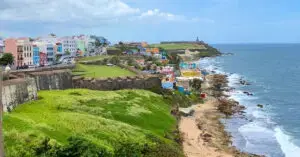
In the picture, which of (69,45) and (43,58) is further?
(69,45)

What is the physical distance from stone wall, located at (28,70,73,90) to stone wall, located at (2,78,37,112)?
762 cm

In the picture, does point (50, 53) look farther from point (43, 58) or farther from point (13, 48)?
point (13, 48)

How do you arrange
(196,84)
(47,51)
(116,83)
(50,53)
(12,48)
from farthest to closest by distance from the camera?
(50,53) → (47,51) → (196,84) → (12,48) → (116,83)

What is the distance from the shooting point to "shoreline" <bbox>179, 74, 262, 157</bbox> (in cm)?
3788

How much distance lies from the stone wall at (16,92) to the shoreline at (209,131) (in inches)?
565

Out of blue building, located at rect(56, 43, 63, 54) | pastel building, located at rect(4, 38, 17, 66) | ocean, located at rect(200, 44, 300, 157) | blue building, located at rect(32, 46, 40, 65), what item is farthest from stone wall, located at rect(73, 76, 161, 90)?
blue building, located at rect(56, 43, 63, 54)

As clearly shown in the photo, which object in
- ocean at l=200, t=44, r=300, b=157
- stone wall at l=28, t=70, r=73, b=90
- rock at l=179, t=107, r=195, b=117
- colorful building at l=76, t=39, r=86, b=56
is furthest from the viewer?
colorful building at l=76, t=39, r=86, b=56

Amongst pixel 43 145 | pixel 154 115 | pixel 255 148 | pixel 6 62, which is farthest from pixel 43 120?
pixel 6 62

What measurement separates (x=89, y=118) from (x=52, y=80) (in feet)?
52.8

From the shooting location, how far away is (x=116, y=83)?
5516 centimetres

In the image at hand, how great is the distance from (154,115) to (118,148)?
14.4m

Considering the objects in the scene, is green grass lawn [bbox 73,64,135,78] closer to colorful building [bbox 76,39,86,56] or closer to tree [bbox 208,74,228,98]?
tree [bbox 208,74,228,98]

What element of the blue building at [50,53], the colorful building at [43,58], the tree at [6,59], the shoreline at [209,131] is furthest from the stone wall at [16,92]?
the blue building at [50,53]

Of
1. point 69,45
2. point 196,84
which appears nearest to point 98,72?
point 196,84
